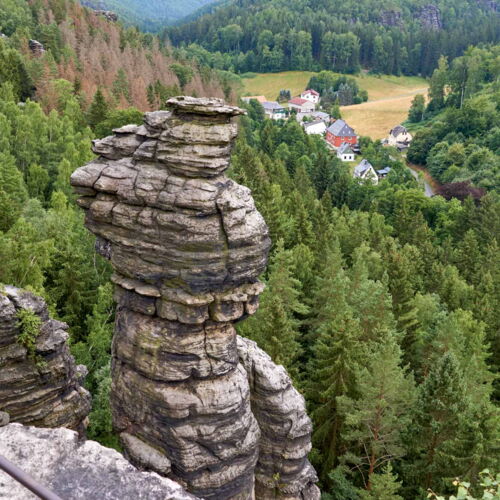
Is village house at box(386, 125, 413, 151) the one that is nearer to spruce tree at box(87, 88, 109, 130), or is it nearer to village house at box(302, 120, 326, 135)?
village house at box(302, 120, 326, 135)

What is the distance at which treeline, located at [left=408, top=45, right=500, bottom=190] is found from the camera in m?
116

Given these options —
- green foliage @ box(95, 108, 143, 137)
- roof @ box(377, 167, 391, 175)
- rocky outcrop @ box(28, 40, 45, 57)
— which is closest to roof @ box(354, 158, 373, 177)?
roof @ box(377, 167, 391, 175)

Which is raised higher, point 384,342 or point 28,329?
point 28,329

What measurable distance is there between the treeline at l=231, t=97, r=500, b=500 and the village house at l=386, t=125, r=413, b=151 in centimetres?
8119

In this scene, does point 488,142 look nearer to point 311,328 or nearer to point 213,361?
point 311,328

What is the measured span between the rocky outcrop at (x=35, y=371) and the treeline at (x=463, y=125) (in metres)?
101

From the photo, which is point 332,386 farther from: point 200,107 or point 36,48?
point 36,48

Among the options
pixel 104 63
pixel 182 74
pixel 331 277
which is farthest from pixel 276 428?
pixel 182 74

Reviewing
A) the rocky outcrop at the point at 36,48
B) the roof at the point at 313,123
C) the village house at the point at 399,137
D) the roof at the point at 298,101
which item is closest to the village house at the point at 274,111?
the roof at the point at 298,101

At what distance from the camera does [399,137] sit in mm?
155000

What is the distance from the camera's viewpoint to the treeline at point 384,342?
29328 millimetres

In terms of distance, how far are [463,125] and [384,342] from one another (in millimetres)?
118123

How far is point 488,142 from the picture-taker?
12825 centimetres

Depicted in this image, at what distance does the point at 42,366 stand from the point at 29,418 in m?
2.02
